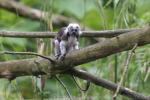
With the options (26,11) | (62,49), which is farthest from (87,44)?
(62,49)

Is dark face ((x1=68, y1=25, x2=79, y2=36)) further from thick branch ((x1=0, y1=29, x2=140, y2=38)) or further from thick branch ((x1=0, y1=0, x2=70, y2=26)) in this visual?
thick branch ((x1=0, y1=0, x2=70, y2=26))

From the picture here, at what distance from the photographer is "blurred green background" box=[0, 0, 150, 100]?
5.44 feet

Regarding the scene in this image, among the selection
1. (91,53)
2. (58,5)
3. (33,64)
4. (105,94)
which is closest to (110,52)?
(91,53)

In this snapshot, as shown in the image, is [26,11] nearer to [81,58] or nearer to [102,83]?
[102,83]

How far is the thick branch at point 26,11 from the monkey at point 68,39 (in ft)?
5.19

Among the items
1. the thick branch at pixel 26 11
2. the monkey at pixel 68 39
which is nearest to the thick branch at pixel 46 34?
the monkey at pixel 68 39

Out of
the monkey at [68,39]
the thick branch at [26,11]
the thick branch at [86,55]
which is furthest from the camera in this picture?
the thick branch at [26,11]

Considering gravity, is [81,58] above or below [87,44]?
above

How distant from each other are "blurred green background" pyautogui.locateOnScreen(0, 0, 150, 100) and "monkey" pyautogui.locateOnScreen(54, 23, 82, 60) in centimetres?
10

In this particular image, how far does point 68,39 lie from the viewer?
1522 millimetres

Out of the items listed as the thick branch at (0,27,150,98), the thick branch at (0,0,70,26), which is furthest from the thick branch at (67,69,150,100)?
the thick branch at (0,0,70,26)

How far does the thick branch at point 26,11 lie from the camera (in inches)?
123

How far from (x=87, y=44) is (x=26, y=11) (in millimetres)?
476

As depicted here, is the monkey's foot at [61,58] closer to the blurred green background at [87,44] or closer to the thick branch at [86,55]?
the thick branch at [86,55]
